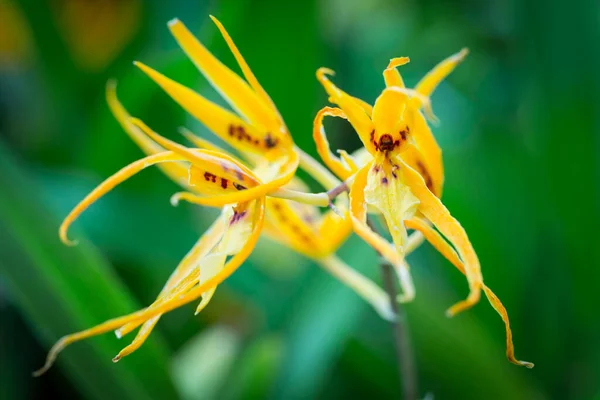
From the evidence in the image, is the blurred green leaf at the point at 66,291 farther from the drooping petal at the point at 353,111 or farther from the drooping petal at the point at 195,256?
the drooping petal at the point at 353,111

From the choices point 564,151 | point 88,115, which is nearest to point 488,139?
point 564,151

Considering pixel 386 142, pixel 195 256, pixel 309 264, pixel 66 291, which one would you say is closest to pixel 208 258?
pixel 195 256

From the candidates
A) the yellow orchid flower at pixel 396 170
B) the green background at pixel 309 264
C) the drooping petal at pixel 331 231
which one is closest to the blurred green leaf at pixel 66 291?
the green background at pixel 309 264

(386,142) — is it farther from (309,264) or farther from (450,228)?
(309,264)

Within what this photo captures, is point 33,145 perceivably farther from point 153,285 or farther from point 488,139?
point 488,139

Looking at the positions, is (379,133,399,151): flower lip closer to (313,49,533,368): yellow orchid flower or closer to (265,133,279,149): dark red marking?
(313,49,533,368): yellow orchid flower
